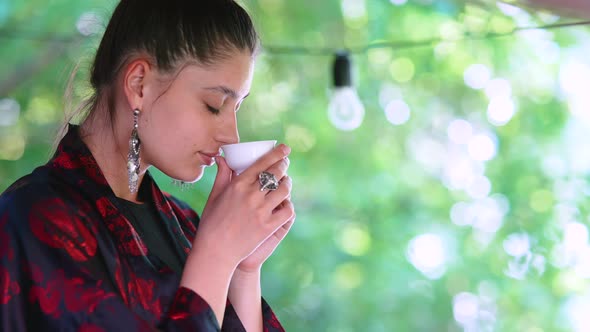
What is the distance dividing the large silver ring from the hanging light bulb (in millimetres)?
1380

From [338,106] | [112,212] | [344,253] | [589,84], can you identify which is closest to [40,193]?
[112,212]

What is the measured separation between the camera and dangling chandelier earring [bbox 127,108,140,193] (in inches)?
50.7

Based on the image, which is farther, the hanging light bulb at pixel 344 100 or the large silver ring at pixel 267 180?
the hanging light bulb at pixel 344 100

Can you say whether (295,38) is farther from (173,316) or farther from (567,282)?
(173,316)

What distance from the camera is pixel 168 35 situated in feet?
4.28

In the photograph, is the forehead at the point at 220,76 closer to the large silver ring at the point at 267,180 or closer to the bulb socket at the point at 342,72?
the large silver ring at the point at 267,180

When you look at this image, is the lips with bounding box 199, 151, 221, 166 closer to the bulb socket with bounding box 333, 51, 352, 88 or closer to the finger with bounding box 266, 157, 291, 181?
the finger with bounding box 266, 157, 291, 181

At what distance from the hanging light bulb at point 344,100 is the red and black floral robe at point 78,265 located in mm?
1409

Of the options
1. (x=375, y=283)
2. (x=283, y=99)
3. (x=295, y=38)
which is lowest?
(x=375, y=283)

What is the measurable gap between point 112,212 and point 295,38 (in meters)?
2.81

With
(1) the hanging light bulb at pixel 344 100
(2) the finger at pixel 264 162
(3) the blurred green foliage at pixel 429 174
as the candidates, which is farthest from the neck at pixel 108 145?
(3) the blurred green foliage at pixel 429 174

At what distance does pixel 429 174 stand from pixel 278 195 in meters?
3.12

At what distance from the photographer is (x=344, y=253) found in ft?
14.1

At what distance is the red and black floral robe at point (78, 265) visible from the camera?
3.67ft
